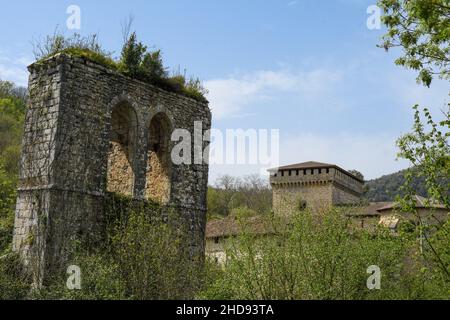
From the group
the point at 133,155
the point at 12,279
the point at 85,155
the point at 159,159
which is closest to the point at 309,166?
the point at 159,159

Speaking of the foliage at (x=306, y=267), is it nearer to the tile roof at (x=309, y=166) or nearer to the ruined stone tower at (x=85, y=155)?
the ruined stone tower at (x=85, y=155)

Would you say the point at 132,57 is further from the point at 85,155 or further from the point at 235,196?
the point at 235,196

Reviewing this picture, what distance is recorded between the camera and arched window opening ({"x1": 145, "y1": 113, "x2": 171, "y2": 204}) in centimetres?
1158

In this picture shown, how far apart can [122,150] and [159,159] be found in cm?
92

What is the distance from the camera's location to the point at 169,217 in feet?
34.9

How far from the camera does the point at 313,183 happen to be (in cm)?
3966

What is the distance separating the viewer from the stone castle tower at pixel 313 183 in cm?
3894

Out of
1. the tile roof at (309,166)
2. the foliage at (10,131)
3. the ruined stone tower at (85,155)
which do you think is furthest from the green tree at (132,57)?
the tile roof at (309,166)

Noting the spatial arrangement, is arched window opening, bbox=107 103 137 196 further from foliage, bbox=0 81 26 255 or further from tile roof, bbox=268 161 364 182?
tile roof, bbox=268 161 364 182

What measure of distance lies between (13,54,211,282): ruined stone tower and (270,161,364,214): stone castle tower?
1067 inches

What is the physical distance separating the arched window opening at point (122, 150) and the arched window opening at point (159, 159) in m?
0.75

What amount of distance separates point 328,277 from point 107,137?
506 cm
